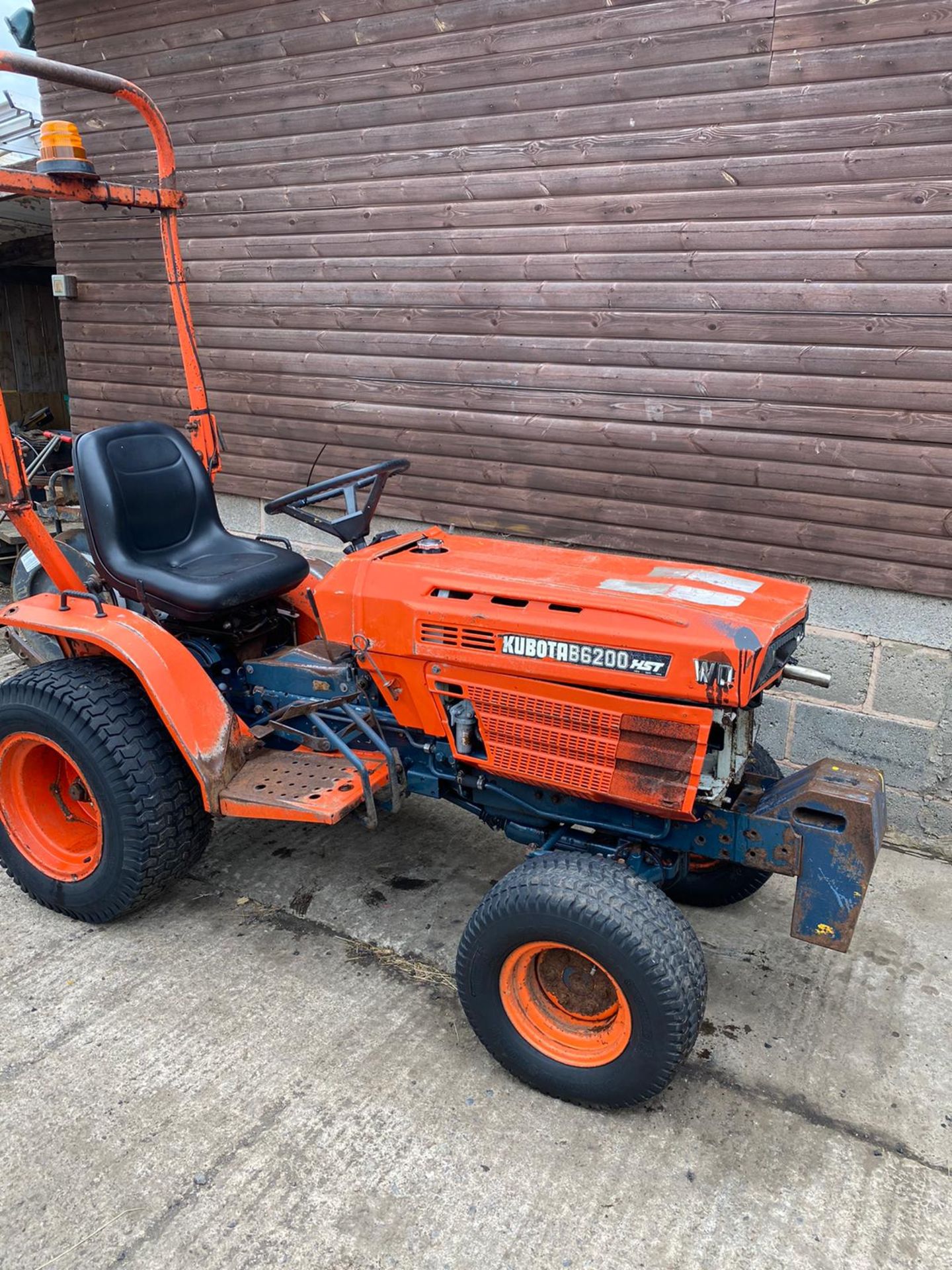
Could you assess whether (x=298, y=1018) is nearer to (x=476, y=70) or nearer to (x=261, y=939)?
(x=261, y=939)

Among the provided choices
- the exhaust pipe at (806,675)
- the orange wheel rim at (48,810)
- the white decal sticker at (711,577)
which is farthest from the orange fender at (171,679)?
the exhaust pipe at (806,675)

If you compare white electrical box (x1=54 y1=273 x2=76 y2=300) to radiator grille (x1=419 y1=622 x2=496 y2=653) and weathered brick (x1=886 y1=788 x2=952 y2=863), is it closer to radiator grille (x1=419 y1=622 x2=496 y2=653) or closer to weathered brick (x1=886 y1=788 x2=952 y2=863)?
radiator grille (x1=419 y1=622 x2=496 y2=653)

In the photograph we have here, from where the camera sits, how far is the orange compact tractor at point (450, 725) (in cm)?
215

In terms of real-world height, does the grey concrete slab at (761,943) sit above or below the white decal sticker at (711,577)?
below

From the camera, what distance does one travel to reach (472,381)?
4.14m

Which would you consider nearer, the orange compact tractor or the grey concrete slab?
the orange compact tractor

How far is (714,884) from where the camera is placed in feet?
9.75

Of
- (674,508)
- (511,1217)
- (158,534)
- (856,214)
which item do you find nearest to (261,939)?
(511,1217)

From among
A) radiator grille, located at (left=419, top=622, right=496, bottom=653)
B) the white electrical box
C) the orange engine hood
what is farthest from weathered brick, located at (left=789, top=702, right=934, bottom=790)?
the white electrical box

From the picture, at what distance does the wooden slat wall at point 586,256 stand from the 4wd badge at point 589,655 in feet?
5.53

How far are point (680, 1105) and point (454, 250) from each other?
3.46 metres

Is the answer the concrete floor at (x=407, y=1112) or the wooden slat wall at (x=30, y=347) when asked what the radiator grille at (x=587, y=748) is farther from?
the wooden slat wall at (x=30, y=347)

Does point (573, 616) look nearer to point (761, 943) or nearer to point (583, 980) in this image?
point (583, 980)

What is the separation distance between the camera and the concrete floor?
1896 millimetres
